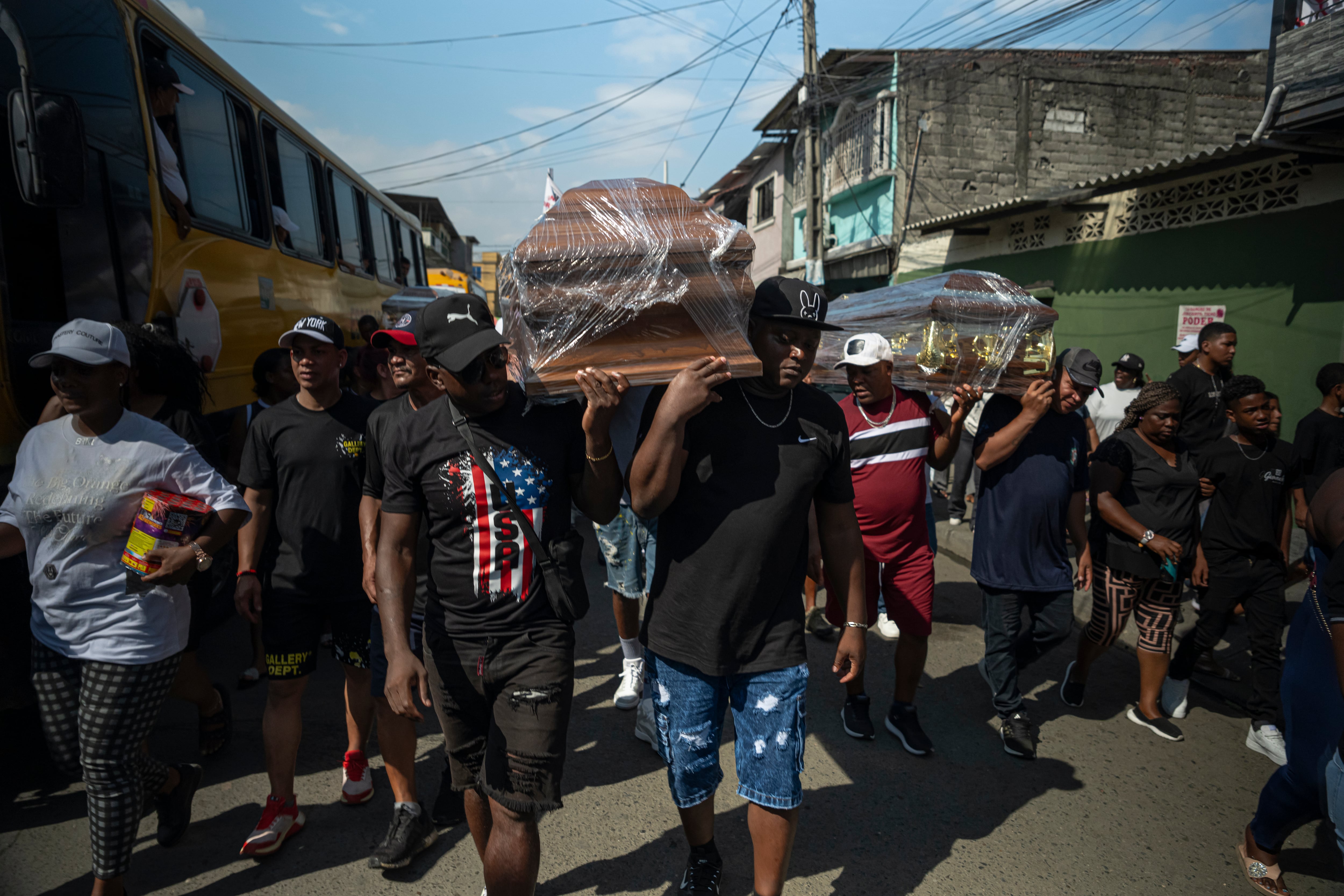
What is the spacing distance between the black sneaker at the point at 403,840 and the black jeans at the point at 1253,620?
395 cm

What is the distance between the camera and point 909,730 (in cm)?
380

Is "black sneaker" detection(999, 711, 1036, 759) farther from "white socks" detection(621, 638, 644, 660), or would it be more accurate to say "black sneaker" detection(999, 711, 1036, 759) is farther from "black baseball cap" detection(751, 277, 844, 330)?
"black baseball cap" detection(751, 277, 844, 330)

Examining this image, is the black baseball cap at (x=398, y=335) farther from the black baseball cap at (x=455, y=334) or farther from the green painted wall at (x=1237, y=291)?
the green painted wall at (x=1237, y=291)

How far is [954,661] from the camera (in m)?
4.97

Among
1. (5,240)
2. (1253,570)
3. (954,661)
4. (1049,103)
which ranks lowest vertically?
(954,661)

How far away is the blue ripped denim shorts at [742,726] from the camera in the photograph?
8.01ft

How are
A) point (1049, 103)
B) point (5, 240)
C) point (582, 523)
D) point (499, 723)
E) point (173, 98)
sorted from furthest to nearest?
point (1049, 103) → point (582, 523) → point (173, 98) → point (5, 240) → point (499, 723)

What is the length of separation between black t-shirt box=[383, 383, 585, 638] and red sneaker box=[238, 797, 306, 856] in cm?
132

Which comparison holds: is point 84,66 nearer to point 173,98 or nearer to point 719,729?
point 173,98

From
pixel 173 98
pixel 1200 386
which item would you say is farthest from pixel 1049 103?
pixel 173 98

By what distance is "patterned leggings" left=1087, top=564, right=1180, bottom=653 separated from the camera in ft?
13.3

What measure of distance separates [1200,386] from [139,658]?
6.50 m

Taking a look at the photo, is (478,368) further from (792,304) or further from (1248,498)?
(1248,498)

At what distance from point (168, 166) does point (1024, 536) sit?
16.6 feet
